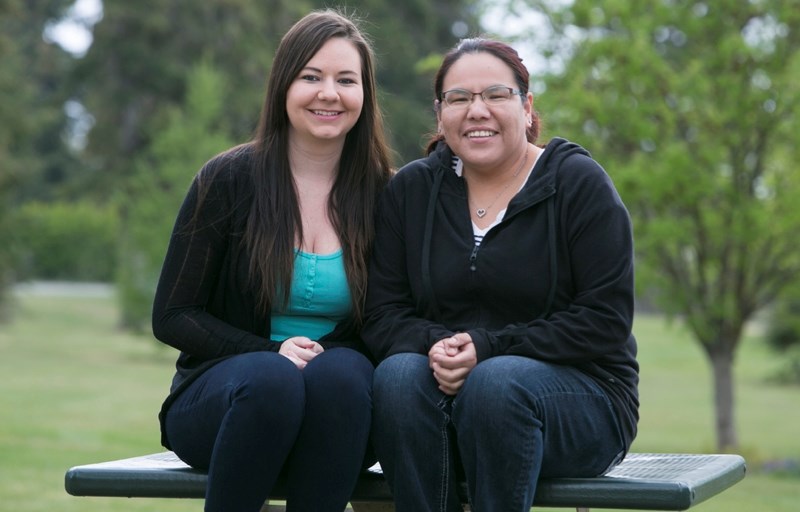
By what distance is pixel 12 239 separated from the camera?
23.7 m

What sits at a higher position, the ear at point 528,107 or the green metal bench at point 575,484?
the ear at point 528,107

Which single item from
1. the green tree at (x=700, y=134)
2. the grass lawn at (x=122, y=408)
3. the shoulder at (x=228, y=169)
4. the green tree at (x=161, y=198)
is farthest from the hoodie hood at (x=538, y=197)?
the green tree at (x=161, y=198)

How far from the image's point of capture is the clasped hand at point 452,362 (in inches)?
140

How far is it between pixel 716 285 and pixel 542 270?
8.96 m

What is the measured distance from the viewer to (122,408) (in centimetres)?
1409

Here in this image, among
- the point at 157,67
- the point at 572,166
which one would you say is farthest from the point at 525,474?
the point at 157,67

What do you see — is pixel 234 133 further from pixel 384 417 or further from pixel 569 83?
pixel 384 417

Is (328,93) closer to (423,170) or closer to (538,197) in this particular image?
(423,170)

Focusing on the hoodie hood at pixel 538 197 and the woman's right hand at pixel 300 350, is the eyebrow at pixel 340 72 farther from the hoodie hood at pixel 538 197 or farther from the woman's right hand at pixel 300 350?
the woman's right hand at pixel 300 350

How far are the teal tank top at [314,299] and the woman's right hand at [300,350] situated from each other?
0.41 ft

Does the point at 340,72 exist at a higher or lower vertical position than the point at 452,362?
higher

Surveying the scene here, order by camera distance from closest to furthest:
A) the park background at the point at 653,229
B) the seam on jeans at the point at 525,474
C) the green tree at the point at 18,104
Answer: the seam on jeans at the point at 525,474
the park background at the point at 653,229
the green tree at the point at 18,104

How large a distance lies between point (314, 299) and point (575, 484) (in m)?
1.00

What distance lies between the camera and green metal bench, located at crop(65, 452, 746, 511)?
3395 mm
